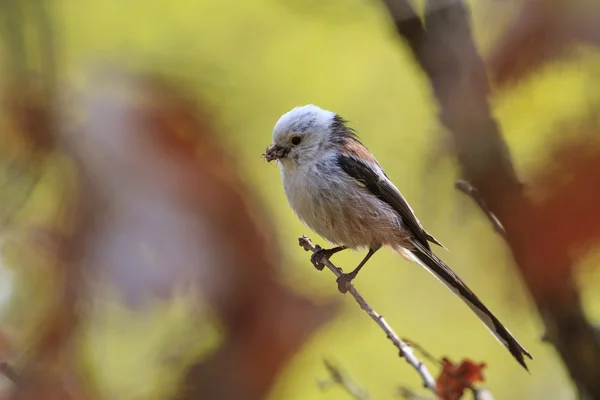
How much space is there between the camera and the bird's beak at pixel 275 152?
2.74 meters

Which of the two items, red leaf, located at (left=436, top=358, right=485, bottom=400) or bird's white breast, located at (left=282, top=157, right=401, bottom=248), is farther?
bird's white breast, located at (left=282, top=157, right=401, bottom=248)

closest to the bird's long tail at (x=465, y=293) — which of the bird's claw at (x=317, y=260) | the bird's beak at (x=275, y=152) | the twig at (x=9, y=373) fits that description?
the bird's claw at (x=317, y=260)

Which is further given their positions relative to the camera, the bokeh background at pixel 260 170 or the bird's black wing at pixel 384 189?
the bird's black wing at pixel 384 189

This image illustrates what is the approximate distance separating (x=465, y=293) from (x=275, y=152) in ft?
3.24

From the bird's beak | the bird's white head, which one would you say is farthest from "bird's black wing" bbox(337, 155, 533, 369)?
the bird's beak

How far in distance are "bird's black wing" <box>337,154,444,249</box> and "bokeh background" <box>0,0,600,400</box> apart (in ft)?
0.25

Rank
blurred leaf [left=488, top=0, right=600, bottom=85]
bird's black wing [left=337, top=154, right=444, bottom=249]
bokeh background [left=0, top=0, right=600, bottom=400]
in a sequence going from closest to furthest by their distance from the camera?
blurred leaf [left=488, top=0, right=600, bottom=85], bokeh background [left=0, top=0, right=600, bottom=400], bird's black wing [left=337, top=154, right=444, bottom=249]

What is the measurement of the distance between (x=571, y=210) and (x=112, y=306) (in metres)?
1.22

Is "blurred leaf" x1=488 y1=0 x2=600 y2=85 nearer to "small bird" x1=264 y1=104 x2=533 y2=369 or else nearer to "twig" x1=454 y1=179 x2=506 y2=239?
"twig" x1=454 y1=179 x2=506 y2=239

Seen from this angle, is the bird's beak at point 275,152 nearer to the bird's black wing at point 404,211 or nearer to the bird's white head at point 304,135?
the bird's white head at point 304,135

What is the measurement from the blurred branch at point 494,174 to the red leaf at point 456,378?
31 centimetres

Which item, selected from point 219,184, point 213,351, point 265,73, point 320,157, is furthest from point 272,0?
point 213,351

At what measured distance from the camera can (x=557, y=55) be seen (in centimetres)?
127

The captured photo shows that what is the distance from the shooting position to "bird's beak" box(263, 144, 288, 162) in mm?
2744
